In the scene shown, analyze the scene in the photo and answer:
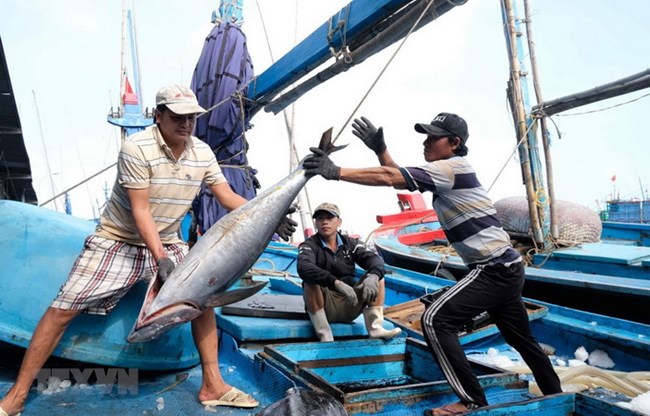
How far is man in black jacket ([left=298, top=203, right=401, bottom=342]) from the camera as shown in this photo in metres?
3.47

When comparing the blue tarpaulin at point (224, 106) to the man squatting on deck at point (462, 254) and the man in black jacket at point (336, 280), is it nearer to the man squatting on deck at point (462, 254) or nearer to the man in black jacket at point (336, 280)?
the man in black jacket at point (336, 280)

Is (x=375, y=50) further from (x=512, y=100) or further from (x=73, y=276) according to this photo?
(x=73, y=276)

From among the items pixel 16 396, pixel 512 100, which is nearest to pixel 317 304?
pixel 16 396

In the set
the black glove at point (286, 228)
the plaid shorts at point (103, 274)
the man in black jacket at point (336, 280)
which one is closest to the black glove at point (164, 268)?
the plaid shorts at point (103, 274)

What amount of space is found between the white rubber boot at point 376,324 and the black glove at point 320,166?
1430 millimetres

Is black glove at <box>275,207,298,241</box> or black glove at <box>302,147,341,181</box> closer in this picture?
black glove at <box>302,147,341,181</box>

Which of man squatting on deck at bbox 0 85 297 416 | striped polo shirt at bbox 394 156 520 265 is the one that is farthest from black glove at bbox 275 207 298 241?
striped polo shirt at bbox 394 156 520 265

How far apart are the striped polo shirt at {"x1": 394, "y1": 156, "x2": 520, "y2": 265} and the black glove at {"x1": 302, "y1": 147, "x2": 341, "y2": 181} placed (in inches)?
21.0

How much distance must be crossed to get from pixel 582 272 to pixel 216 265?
520 centimetres

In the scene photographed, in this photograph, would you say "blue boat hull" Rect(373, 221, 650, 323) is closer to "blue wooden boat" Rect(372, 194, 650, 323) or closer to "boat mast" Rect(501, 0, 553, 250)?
"blue wooden boat" Rect(372, 194, 650, 323)

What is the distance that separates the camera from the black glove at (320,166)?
248 centimetres

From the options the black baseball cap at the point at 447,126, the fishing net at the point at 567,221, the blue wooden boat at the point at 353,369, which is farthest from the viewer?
the fishing net at the point at 567,221

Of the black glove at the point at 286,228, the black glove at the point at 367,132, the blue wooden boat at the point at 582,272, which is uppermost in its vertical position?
the black glove at the point at 367,132

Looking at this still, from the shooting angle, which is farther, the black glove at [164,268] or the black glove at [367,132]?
the black glove at [367,132]
